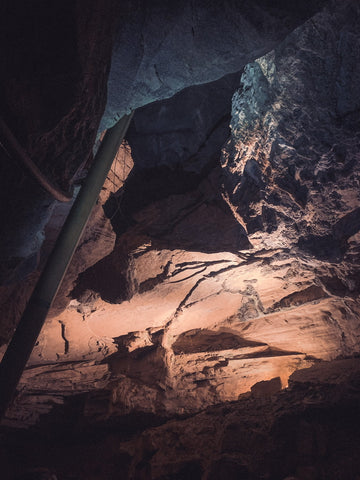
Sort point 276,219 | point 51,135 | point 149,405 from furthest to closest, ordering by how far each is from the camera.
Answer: point 149,405 < point 276,219 < point 51,135

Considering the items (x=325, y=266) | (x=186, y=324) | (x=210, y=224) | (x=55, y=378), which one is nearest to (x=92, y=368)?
(x=55, y=378)

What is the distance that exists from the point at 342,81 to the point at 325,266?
2532mm

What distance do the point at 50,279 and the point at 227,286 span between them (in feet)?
10.9

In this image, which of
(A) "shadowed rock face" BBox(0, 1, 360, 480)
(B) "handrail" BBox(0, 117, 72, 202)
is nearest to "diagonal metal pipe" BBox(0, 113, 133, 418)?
(B) "handrail" BBox(0, 117, 72, 202)

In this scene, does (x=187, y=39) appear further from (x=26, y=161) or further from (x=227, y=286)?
(x=227, y=286)

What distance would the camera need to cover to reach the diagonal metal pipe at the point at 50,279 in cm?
240

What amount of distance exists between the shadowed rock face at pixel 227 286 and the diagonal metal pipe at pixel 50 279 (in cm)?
104

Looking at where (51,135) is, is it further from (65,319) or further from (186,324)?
(186,324)

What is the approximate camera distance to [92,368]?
703 centimetres

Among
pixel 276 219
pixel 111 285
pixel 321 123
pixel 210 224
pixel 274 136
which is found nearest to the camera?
pixel 321 123

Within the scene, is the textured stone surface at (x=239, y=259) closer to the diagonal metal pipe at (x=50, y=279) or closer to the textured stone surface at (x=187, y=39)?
the textured stone surface at (x=187, y=39)

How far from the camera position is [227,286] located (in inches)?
201

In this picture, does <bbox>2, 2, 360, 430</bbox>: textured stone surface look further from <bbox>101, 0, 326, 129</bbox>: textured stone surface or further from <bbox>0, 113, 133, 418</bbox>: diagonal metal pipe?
<bbox>0, 113, 133, 418</bbox>: diagonal metal pipe

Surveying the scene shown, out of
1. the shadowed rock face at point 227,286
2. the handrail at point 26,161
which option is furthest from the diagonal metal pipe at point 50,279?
the shadowed rock face at point 227,286
